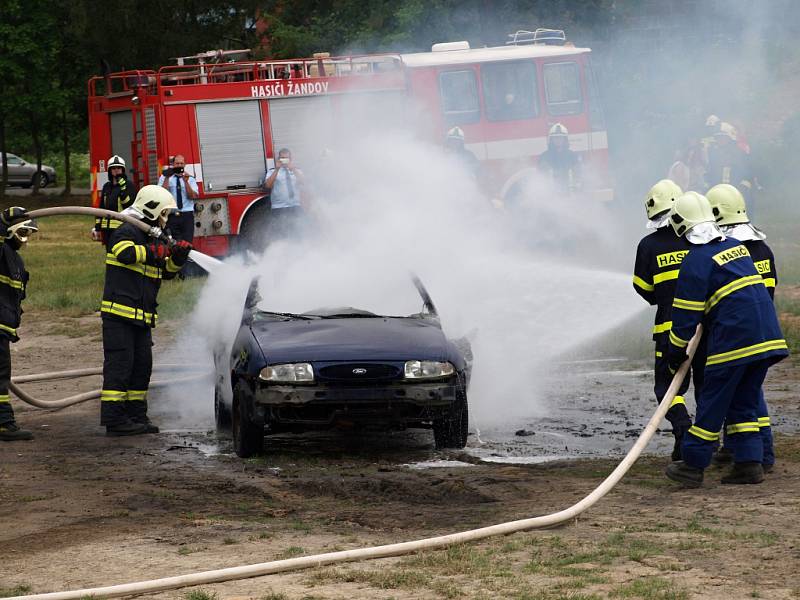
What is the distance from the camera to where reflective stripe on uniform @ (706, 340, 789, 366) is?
7238 mm

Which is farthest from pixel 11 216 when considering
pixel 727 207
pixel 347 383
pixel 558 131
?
pixel 558 131

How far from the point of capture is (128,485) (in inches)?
302

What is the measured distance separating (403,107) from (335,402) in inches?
439

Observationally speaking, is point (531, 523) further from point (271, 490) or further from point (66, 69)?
point (66, 69)

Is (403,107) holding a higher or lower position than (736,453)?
higher

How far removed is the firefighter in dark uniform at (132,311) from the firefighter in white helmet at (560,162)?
9.25m

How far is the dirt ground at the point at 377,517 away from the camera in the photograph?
5.38 meters

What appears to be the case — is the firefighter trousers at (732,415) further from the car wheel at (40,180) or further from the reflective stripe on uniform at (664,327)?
the car wheel at (40,180)

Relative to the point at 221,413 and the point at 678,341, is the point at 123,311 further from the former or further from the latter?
the point at 678,341

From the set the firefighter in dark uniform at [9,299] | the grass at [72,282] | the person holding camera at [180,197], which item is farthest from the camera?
the person holding camera at [180,197]

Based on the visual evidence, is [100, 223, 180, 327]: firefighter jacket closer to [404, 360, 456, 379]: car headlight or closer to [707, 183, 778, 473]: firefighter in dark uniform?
[404, 360, 456, 379]: car headlight

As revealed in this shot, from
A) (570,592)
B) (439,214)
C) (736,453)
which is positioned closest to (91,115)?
(439,214)

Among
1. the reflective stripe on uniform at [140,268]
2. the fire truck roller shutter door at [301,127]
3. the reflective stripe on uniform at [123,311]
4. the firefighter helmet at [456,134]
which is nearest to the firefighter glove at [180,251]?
the reflective stripe on uniform at [140,268]

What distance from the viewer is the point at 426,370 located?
8.27 metres
